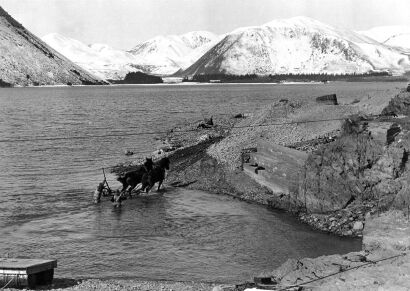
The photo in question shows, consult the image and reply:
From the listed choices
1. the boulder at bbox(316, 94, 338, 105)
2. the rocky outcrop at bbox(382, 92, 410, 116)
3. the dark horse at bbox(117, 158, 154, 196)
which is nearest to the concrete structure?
the dark horse at bbox(117, 158, 154, 196)

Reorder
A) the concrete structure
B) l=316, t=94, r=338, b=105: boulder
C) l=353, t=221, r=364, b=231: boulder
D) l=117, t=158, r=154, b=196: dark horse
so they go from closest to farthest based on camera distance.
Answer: the concrete structure
l=353, t=221, r=364, b=231: boulder
l=117, t=158, r=154, b=196: dark horse
l=316, t=94, r=338, b=105: boulder

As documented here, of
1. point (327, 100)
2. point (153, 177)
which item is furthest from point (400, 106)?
point (153, 177)

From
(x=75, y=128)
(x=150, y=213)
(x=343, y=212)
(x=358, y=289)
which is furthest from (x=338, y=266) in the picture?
(x=75, y=128)

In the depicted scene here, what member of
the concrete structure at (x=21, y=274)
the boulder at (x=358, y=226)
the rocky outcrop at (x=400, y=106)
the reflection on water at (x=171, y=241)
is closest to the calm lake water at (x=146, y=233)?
the reflection on water at (x=171, y=241)

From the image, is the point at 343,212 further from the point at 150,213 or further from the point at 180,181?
the point at 180,181

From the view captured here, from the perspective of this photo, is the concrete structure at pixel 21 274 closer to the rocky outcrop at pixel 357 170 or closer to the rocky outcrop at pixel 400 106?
the rocky outcrop at pixel 357 170

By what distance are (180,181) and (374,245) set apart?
57.6ft

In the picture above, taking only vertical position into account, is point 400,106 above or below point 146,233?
above

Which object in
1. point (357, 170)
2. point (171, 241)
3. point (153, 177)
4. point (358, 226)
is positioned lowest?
point (171, 241)

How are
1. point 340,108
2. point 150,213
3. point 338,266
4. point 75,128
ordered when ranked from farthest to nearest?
point 75,128
point 340,108
point 150,213
point 338,266

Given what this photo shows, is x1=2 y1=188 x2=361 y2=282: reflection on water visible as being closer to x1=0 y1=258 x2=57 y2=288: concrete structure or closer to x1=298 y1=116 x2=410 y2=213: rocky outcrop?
x1=298 y1=116 x2=410 y2=213: rocky outcrop

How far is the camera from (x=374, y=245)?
63.5 ft

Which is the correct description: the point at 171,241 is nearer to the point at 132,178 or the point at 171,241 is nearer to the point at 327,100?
the point at 132,178

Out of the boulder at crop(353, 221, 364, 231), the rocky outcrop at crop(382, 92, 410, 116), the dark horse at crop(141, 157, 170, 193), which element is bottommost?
the boulder at crop(353, 221, 364, 231)
